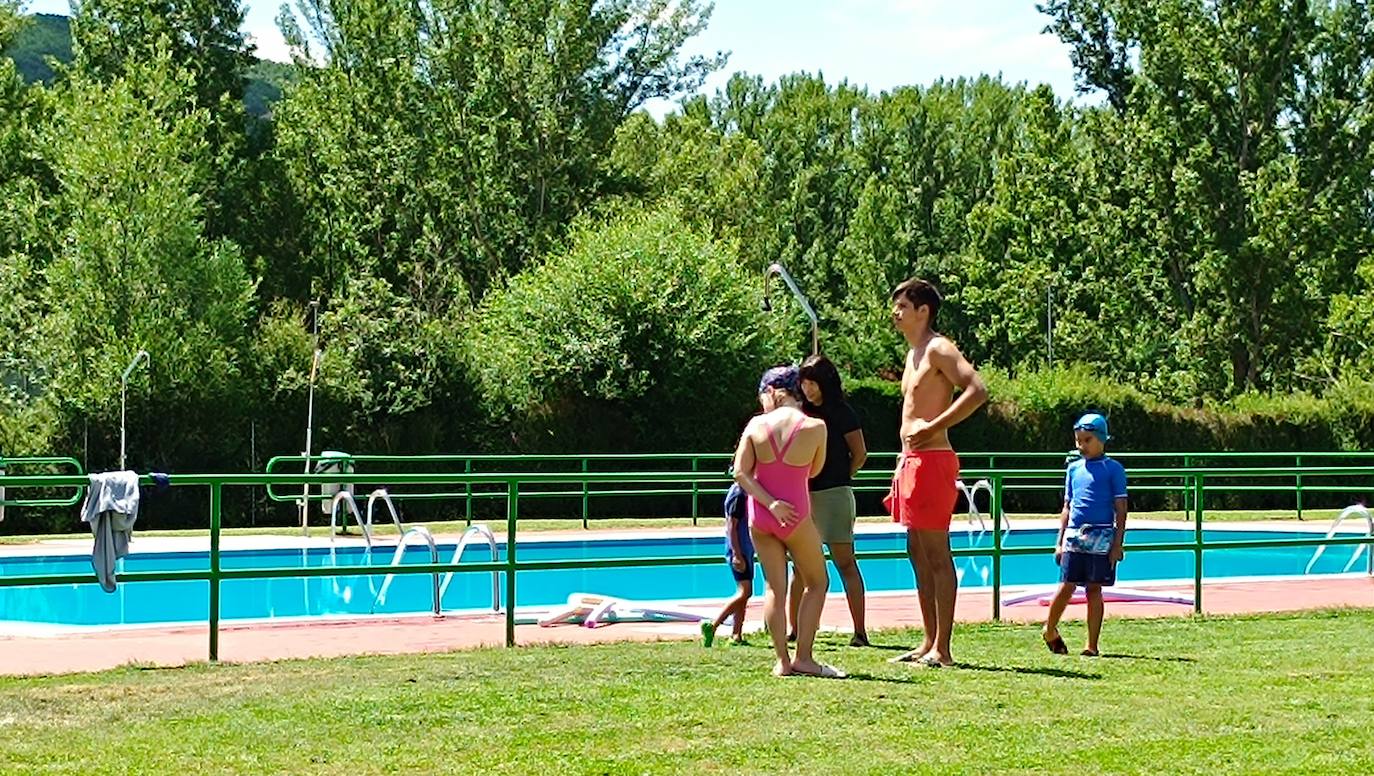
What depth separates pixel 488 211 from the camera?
151ft

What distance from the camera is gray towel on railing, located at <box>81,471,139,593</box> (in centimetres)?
1041

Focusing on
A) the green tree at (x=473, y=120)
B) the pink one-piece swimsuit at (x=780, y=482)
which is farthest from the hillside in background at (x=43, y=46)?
the pink one-piece swimsuit at (x=780, y=482)

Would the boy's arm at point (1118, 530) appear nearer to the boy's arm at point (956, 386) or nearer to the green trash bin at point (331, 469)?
the boy's arm at point (956, 386)

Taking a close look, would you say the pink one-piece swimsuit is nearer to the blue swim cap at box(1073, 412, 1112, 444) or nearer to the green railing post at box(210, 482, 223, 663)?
the blue swim cap at box(1073, 412, 1112, 444)

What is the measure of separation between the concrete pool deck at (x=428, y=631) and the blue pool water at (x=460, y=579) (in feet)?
7.77

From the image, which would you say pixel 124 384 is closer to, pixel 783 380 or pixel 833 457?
pixel 833 457

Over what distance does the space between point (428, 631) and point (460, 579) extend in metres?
6.40

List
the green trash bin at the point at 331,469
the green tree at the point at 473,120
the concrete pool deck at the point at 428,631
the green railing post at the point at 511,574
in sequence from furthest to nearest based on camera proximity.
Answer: the green tree at the point at 473,120
the green trash bin at the point at 331,469
the green railing post at the point at 511,574
the concrete pool deck at the point at 428,631

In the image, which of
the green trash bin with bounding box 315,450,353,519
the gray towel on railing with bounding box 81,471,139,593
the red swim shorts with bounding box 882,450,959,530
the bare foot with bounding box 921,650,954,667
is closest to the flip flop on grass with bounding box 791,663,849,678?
the bare foot with bounding box 921,650,954,667

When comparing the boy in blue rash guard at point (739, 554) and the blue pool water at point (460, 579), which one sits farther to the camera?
the blue pool water at point (460, 579)

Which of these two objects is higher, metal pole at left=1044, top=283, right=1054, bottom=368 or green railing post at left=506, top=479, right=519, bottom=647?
metal pole at left=1044, top=283, right=1054, bottom=368

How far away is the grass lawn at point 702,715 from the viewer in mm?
7078

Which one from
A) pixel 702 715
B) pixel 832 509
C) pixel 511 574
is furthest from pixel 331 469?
pixel 702 715

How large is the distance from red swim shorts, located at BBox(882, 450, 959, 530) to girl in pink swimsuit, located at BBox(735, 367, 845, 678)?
20.9 inches
